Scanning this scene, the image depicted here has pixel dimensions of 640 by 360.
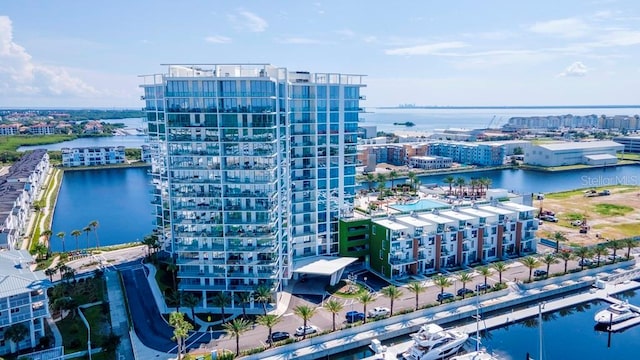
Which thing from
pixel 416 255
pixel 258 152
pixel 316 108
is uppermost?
pixel 316 108

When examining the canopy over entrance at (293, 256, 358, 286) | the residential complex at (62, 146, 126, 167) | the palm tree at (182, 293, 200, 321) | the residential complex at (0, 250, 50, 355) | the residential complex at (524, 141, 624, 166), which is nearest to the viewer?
the residential complex at (0, 250, 50, 355)

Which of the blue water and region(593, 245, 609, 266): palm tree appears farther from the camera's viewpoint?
the blue water

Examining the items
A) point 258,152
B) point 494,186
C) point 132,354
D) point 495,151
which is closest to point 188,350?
point 132,354

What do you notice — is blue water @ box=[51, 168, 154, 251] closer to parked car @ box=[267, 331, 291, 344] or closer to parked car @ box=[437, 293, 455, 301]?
parked car @ box=[267, 331, 291, 344]

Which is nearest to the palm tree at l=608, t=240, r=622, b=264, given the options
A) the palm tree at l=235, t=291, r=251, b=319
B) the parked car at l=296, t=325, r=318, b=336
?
the parked car at l=296, t=325, r=318, b=336

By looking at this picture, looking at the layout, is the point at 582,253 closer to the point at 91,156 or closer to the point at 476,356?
the point at 476,356

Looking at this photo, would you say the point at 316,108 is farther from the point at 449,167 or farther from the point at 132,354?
the point at 449,167

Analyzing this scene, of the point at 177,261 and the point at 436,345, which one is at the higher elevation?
the point at 177,261

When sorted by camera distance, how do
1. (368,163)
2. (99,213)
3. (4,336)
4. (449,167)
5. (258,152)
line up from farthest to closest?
(449,167) < (368,163) < (99,213) < (258,152) < (4,336)
